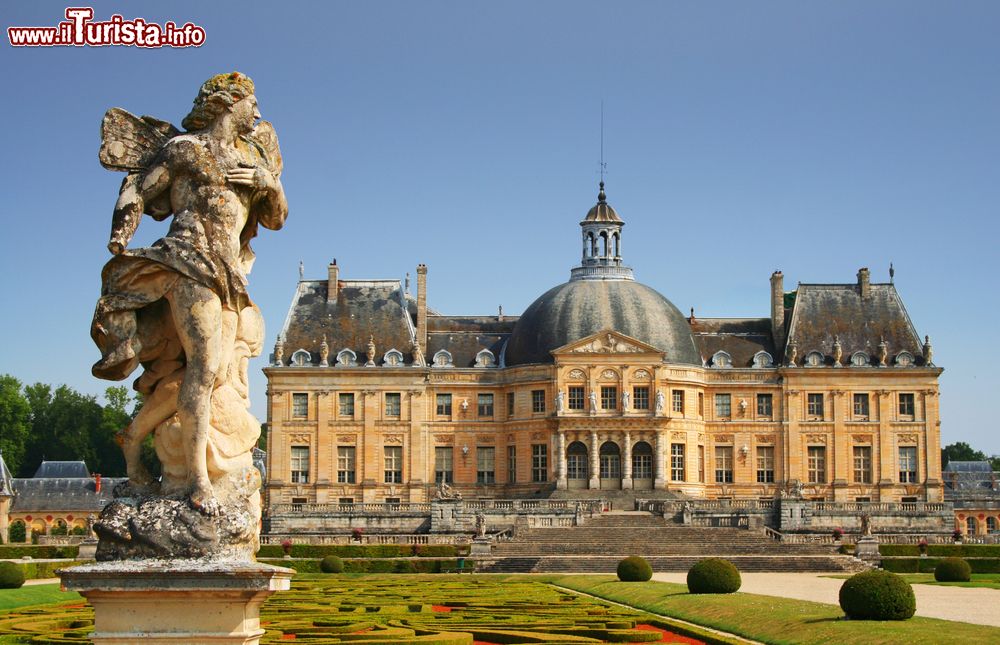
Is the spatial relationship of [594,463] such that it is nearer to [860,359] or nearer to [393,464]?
[393,464]

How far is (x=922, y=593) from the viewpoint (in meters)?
30.3

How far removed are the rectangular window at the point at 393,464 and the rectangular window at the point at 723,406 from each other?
14.7m

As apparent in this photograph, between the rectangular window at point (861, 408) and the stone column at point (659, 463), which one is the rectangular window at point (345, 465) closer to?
the stone column at point (659, 463)

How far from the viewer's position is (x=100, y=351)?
7445 millimetres

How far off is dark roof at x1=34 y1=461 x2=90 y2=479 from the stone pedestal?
72001 millimetres

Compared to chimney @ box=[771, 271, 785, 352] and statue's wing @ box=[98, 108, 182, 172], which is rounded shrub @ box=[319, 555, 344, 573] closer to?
chimney @ box=[771, 271, 785, 352]

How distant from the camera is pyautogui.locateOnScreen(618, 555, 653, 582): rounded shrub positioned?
34656 mm

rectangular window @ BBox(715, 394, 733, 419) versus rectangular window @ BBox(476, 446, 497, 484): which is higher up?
rectangular window @ BBox(715, 394, 733, 419)

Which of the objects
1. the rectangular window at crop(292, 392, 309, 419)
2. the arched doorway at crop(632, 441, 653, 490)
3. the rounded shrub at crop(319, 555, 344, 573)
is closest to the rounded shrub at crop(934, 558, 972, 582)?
the rounded shrub at crop(319, 555, 344, 573)

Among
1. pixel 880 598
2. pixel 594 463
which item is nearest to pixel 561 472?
pixel 594 463

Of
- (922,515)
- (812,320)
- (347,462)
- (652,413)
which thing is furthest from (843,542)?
(347,462)

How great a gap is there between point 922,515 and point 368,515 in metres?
22.2

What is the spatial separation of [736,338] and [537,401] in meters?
10.3

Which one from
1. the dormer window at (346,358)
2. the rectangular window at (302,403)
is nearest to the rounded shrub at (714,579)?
the dormer window at (346,358)
